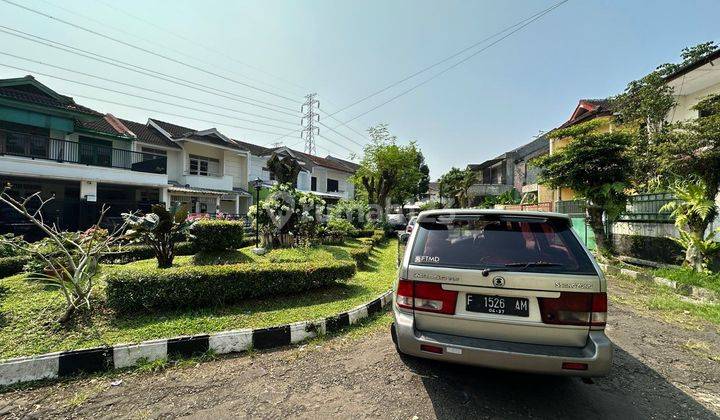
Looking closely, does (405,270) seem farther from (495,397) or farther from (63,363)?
(63,363)

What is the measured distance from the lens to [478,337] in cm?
267

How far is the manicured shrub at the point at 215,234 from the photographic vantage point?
789 cm

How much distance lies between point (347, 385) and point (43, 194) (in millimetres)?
20165

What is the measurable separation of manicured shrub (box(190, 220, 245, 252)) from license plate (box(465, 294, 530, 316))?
6920mm

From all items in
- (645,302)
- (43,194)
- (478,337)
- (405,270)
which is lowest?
(645,302)

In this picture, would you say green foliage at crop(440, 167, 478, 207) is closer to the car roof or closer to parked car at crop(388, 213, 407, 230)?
parked car at crop(388, 213, 407, 230)

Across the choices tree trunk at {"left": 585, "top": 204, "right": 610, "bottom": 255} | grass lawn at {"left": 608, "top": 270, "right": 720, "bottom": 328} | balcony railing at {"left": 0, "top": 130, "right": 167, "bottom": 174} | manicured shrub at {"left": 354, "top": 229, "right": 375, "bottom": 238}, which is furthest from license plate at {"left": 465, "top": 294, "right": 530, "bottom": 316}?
balcony railing at {"left": 0, "top": 130, "right": 167, "bottom": 174}

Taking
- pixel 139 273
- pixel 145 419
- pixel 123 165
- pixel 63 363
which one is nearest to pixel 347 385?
pixel 145 419

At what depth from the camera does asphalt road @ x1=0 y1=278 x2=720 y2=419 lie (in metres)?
2.68

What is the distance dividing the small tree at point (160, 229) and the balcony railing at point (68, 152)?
1232 cm

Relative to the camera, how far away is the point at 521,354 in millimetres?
2465

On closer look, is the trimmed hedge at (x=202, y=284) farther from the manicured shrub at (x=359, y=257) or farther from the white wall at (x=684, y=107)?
the white wall at (x=684, y=107)

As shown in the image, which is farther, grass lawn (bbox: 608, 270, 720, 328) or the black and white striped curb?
grass lawn (bbox: 608, 270, 720, 328)

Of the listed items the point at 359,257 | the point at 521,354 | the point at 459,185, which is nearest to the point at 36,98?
the point at 359,257
